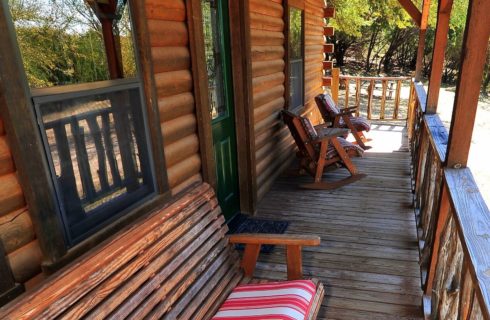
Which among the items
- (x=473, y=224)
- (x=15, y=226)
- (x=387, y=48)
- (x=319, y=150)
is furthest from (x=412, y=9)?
(x=387, y=48)

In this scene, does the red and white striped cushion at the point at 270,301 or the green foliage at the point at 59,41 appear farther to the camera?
the red and white striped cushion at the point at 270,301

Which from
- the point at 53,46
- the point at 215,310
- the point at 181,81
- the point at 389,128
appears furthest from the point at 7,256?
the point at 389,128

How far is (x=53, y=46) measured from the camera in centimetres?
141

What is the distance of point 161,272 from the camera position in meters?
1.56

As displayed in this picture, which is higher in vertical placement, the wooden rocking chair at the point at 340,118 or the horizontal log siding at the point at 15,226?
the horizontal log siding at the point at 15,226

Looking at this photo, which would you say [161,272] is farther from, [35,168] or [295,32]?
[295,32]

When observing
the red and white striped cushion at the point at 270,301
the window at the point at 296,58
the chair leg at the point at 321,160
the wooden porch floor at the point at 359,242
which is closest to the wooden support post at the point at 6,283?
the red and white striped cushion at the point at 270,301

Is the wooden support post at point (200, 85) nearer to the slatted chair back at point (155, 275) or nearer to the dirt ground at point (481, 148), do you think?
the slatted chair back at point (155, 275)

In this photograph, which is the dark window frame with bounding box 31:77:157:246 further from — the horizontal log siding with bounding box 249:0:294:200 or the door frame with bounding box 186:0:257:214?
the horizontal log siding with bounding box 249:0:294:200

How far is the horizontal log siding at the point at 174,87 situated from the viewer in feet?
6.83

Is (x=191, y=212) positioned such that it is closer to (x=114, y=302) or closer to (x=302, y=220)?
(x=114, y=302)

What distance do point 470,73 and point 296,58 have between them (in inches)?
146

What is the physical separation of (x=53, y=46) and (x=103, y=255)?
→ 817 millimetres

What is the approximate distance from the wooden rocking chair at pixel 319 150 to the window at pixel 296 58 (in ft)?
2.95
